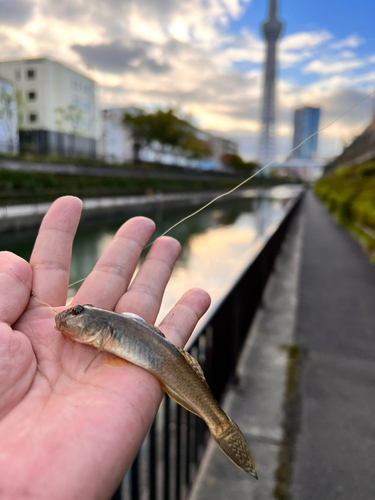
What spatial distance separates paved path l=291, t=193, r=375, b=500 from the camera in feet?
9.67

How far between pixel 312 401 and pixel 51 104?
24763 mm

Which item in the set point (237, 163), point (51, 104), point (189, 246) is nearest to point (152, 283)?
point (189, 246)

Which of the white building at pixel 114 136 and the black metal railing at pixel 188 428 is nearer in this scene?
the black metal railing at pixel 188 428

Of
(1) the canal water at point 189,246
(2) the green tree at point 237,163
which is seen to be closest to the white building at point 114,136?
(1) the canal water at point 189,246

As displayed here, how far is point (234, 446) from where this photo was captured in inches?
62.8

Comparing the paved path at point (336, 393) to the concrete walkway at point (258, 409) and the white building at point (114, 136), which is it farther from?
the white building at point (114, 136)

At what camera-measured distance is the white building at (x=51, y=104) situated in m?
6.07

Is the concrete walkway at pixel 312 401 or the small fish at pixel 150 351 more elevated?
the small fish at pixel 150 351

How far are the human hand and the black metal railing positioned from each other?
0.52 meters

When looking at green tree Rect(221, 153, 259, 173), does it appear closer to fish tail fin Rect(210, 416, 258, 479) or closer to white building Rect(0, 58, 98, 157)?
white building Rect(0, 58, 98, 157)

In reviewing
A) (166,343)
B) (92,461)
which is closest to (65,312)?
(166,343)

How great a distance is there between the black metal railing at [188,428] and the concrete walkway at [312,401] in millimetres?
234

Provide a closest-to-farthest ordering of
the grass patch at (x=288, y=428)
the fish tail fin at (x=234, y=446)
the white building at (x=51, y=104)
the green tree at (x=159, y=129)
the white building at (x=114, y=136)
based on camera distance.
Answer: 1. the fish tail fin at (x=234, y=446)
2. the grass patch at (x=288, y=428)
3. the white building at (x=51, y=104)
4. the green tree at (x=159, y=129)
5. the white building at (x=114, y=136)

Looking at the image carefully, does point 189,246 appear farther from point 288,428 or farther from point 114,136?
point 114,136
